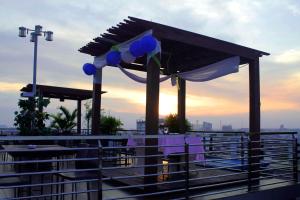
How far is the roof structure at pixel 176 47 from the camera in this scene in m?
6.19

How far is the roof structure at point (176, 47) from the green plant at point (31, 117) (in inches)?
71.8

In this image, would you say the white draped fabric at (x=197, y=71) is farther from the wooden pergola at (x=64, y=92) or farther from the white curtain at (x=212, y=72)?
the wooden pergola at (x=64, y=92)

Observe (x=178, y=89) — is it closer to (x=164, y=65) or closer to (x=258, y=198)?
(x=164, y=65)

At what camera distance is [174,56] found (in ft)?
28.4

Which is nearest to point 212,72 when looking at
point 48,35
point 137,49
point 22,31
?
point 137,49

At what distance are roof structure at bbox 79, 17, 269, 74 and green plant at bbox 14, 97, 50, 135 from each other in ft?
5.99

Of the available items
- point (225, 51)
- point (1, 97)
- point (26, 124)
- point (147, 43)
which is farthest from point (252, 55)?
point (1, 97)

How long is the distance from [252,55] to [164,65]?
8.38 ft

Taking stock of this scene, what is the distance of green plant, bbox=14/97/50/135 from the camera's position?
8.84 meters

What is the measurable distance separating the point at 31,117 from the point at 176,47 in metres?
3.94

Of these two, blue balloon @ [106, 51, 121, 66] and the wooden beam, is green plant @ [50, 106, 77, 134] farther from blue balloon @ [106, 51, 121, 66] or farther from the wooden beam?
the wooden beam

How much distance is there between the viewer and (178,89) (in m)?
9.10

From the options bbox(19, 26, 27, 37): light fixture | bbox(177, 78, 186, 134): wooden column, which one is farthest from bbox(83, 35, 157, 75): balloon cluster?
bbox(19, 26, 27, 37): light fixture

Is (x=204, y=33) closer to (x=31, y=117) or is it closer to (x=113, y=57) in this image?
(x=113, y=57)
